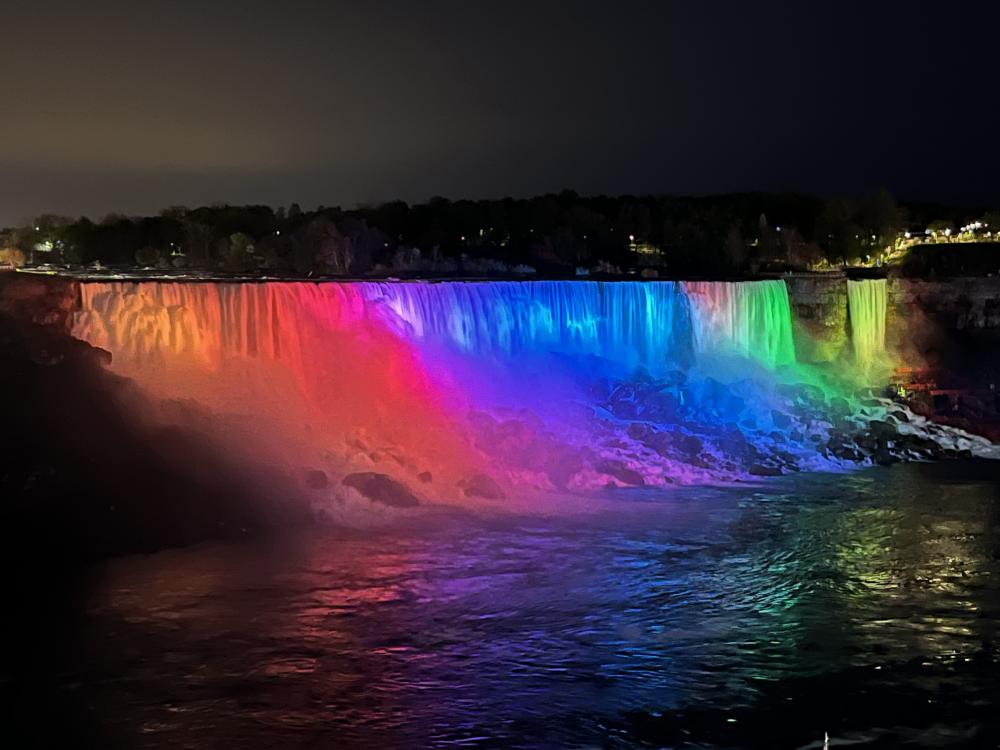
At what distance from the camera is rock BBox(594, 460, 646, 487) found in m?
24.9

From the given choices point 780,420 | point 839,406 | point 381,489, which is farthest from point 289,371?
point 839,406

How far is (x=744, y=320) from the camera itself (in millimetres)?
34812

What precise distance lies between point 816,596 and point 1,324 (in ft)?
49.9

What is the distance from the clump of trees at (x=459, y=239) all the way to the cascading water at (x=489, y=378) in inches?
1112

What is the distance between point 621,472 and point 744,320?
11.2 metres

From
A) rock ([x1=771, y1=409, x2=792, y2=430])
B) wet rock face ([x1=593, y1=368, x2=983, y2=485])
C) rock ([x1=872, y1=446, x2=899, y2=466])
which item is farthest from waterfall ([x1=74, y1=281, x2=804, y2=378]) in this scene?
rock ([x1=872, y1=446, x2=899, y2=466])

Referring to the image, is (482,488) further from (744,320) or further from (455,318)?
(744,320)

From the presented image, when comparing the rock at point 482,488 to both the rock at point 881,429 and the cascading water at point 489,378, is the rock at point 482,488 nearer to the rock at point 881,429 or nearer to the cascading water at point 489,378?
the cascading water at point 489,378

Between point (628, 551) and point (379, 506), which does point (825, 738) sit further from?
point (379, 506)

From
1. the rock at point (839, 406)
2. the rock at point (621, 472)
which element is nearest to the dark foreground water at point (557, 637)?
the rock at point (621, 472)

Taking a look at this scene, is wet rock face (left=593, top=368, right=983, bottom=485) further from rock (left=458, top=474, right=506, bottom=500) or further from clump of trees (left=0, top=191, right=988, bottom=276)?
clump of trees (left=0, top=191, right=988, bottom=276)

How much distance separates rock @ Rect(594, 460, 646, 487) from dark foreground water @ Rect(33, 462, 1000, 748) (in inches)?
128

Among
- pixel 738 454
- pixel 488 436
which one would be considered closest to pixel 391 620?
pixel 488 436

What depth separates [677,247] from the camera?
7056 centimetres
